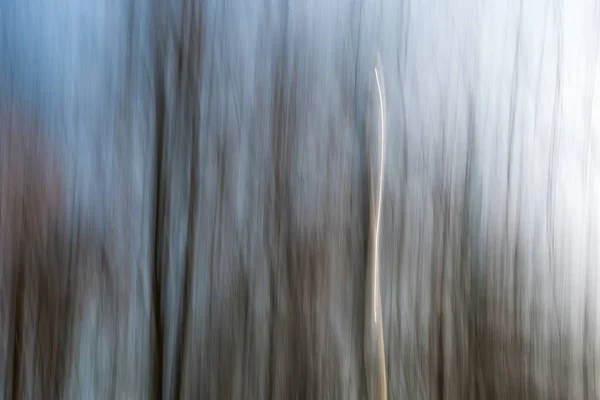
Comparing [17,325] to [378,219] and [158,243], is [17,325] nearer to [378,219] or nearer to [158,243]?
[158,243]

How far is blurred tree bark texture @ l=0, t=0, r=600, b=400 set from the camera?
3.60 ft

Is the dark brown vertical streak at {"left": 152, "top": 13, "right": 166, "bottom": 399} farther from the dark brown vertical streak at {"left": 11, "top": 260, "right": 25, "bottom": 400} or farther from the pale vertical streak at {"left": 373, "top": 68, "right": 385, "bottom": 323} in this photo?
the pale vertical streak at {"left": 373, "top": 68, "right": 385, "bottom": 323}

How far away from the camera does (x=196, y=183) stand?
1.11 meters

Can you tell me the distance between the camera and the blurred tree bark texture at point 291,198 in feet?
3.60

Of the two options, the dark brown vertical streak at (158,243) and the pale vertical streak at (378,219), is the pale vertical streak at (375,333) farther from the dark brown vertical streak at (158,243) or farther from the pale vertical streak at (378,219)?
the dark brown vertical streak at (158,243)

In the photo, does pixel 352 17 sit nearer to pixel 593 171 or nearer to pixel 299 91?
pixel 299 91

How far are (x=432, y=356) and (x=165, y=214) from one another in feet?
1.67

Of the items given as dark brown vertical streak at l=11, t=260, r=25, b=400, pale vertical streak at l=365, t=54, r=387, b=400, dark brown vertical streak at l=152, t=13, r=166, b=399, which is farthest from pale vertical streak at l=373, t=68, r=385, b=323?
dark brown vertical streak at l=11, t=260, r=25, b=400

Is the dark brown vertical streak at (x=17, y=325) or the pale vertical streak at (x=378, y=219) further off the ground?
the pale vertical streak at (x=378, y=219)

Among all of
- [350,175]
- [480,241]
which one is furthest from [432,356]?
[350,175]

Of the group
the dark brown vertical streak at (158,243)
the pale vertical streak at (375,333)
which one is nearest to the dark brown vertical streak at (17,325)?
the dark brown vertical streak at (158,243)

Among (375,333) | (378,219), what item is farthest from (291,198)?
(375,333)

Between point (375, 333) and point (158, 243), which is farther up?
point (158, 243)

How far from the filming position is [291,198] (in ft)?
3.67
